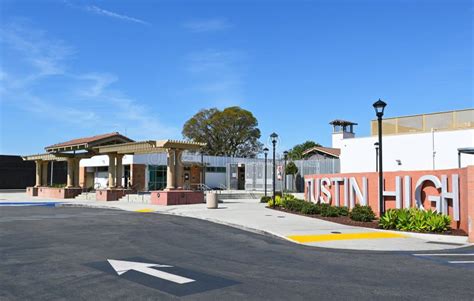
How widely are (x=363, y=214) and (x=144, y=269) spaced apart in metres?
10.9

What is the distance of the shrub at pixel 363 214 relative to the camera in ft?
54.8

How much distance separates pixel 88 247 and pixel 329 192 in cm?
1357

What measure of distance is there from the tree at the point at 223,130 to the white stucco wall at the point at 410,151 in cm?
4718

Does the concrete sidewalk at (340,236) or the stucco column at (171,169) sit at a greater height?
the stucco column at (171,169)

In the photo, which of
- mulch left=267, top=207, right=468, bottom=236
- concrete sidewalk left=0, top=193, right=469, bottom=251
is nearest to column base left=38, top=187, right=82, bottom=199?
concrete sidewalk left=0, top=193, right=469, bottom=251

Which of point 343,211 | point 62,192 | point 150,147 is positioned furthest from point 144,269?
point 62,192

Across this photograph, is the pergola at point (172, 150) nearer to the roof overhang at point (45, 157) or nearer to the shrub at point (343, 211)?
the shrub at point (343, 211)

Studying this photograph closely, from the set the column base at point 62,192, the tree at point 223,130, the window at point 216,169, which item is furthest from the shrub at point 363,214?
the tree at point 223,130

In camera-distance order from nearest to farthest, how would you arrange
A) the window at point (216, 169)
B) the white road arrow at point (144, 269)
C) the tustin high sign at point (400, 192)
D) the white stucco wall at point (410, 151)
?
the white road arrow at point (144, 269), the tustin high sign at point (400, 192), the white stucco wall at point (410, 151), the window at point (216, 169)

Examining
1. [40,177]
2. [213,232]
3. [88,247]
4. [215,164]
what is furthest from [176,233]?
[215,164]

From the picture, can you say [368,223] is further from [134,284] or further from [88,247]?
[134,284]

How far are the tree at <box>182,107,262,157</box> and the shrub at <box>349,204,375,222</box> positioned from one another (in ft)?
198

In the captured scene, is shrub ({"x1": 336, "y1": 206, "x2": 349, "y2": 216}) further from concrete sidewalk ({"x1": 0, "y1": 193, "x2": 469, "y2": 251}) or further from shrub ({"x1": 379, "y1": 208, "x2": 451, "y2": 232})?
shrub ({"x1": 379, "y1": 208, "x2": 451, "y2": 232})

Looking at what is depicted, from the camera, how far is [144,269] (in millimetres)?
8266
